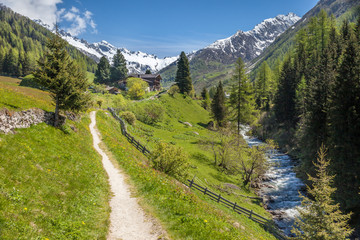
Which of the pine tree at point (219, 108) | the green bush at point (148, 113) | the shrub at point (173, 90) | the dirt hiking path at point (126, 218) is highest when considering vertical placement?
the shrub at point (173, 90)

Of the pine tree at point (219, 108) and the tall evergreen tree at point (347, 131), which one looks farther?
the pine tree at point (219, 108)

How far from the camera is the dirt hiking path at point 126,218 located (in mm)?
10223

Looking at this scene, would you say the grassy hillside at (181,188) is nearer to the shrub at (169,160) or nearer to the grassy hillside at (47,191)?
the shrub at (169,160)

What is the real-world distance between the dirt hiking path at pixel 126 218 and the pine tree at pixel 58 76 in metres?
10.1

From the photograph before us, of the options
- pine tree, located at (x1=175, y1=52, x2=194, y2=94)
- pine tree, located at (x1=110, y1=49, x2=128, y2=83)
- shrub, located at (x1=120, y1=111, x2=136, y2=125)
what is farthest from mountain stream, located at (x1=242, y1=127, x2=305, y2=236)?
pine tree, located at (x1=110, y1=49, x2=128, y2=83)

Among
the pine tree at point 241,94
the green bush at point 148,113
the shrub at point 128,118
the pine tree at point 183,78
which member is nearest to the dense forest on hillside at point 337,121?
the pine tree at point 241,94

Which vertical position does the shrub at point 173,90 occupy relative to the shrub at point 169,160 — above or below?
above

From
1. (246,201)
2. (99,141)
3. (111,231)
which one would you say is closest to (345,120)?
(246,201)

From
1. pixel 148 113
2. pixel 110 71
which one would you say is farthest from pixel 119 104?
pixel 110 71

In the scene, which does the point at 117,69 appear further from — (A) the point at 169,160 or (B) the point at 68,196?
(B) the point at 68,196

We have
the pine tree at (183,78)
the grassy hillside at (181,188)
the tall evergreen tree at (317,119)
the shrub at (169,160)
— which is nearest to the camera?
the grassy hillside at (181,188)

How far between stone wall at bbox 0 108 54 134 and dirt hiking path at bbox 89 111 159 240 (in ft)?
27.3

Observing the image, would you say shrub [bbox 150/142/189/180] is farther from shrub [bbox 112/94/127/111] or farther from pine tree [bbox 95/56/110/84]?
pine tree [bbox 95/56/110/84]

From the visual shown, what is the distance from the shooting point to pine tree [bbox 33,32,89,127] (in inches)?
790
